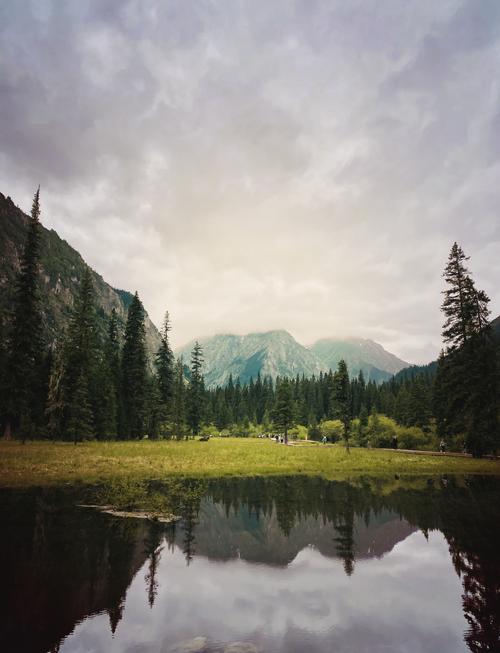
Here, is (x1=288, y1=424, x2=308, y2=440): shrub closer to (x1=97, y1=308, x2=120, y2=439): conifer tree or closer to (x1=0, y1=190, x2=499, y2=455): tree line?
(x1=0, y1=190, x2=499, y2=455): tree line

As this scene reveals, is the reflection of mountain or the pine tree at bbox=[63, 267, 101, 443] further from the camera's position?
the pine tree at bbox=[63, 267, 101, 443]

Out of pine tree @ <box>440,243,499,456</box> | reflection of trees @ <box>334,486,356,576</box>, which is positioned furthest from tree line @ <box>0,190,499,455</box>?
reflection of trees @ <box>334,486,356,576</box>

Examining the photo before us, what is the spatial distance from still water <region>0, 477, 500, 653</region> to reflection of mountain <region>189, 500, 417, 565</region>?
7cm

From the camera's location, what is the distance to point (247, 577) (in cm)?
1119

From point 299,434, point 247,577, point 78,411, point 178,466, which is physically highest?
point 78,411

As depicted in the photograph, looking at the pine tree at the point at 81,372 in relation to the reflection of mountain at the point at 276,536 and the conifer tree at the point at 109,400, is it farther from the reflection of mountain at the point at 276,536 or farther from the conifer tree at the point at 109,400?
the reflection of mountain at the point at 276,536

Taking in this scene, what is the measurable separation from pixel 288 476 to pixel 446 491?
36.0 ft

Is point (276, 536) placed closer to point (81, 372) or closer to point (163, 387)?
point (81, 372)

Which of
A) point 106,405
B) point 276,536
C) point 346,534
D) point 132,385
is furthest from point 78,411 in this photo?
point 346,534

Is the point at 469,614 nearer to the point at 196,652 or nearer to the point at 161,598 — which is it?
the point at 196,652

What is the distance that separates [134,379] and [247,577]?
5626cm

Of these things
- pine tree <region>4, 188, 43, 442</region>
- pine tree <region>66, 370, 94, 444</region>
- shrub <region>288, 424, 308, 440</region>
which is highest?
pine tree <region>4, 188, 43, 442</region>

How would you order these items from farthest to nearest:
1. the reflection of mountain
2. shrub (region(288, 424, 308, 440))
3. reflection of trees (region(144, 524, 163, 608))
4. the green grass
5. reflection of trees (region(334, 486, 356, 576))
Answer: shrub (region(288, 424, 308, 440)), the green grass, the reflection of mountain, reflection of trees (region(334, 486, 356, 576)), reflection of trees (region(144, 524, 163, 608))

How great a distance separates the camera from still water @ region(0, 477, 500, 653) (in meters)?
7.73
